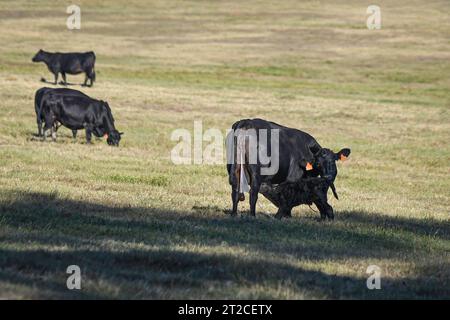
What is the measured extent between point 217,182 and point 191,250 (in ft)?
32.0

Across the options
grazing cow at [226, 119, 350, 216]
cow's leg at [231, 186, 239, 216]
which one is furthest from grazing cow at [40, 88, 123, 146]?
cow's leg at [231, 186, 239, 216]

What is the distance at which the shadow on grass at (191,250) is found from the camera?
8.12 metres

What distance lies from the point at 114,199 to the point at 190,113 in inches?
826

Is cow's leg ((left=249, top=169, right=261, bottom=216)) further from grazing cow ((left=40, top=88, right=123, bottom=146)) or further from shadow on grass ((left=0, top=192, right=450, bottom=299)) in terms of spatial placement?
grazing cow ((left=40, top=88, right=123, bottom=146))

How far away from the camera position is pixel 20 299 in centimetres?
698

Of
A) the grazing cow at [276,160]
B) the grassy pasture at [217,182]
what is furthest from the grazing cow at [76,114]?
the grazing cow at [276,160]

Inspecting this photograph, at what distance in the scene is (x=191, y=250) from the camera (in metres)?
10.0

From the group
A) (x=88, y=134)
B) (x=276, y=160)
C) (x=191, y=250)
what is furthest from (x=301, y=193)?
(x=88, y=134)

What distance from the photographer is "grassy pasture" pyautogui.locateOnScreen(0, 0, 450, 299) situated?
877cm

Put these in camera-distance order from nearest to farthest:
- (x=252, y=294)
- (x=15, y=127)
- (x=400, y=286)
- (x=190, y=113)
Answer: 1. (x=252, y=294)
2. (x=400, y=286)
3. (x=15, y=127)
4. (x=190, y=113)

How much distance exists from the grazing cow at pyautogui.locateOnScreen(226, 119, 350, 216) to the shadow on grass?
26.1 inches

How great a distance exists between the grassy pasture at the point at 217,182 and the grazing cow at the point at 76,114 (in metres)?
0.72

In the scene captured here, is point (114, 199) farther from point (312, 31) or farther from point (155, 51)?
point (312, 31)
